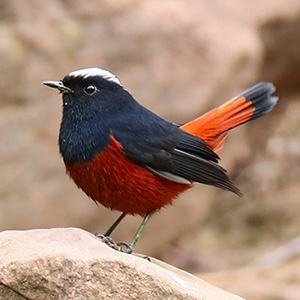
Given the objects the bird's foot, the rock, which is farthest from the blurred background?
the rock

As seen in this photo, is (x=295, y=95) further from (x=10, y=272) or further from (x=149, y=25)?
(x=10, y=272)

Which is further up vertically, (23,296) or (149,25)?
(149,25)

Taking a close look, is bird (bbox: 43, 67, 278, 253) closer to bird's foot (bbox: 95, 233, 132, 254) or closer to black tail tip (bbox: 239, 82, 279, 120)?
bird's foot (bbox: 95, 233, 132, 254)

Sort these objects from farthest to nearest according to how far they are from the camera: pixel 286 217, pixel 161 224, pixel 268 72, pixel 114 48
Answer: pixel 286 217 → pixel 268 72 → pixel 161 224 → pixel 114 48

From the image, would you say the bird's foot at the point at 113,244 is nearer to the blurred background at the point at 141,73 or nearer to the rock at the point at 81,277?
the rock at the point at 81,277

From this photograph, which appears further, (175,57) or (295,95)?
(295,95)

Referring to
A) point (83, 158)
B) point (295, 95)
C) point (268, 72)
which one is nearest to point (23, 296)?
point (83, 158)

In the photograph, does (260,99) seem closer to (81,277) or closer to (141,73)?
(141,73)
